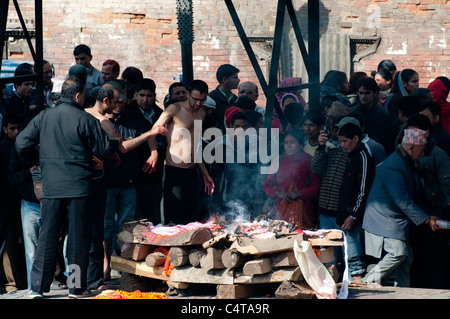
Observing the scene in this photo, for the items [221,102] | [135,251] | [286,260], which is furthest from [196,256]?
[221,102]

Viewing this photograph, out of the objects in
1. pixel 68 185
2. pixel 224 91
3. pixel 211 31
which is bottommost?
pixel 68 185

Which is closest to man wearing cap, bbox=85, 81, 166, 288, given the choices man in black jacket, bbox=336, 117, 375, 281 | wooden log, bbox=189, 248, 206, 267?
wooden log, bbox=189, 248, 206, 267

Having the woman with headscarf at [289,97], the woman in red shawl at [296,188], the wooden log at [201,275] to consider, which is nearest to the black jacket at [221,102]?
the woman with headscarf at [289,97]

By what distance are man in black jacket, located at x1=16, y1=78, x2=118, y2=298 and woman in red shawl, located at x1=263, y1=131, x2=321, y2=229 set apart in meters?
2.36

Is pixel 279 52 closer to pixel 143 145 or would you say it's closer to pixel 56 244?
pixel 143 145

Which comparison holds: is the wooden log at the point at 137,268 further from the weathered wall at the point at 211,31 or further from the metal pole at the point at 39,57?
the weathered wall at the point at 211,31

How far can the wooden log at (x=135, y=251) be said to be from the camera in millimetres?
6969

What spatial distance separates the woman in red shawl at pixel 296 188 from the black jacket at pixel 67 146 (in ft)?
7.62

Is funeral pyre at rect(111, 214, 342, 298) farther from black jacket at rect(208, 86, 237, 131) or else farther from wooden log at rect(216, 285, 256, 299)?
black jacket at rect(208, 86, 237, 131)

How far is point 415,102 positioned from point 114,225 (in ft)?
12.5

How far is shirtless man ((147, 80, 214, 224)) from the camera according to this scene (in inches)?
324

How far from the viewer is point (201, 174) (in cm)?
873

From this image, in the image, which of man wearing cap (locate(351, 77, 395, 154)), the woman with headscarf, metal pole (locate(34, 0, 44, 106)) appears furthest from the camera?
the woman with headscarf

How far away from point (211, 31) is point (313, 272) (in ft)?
25.7
